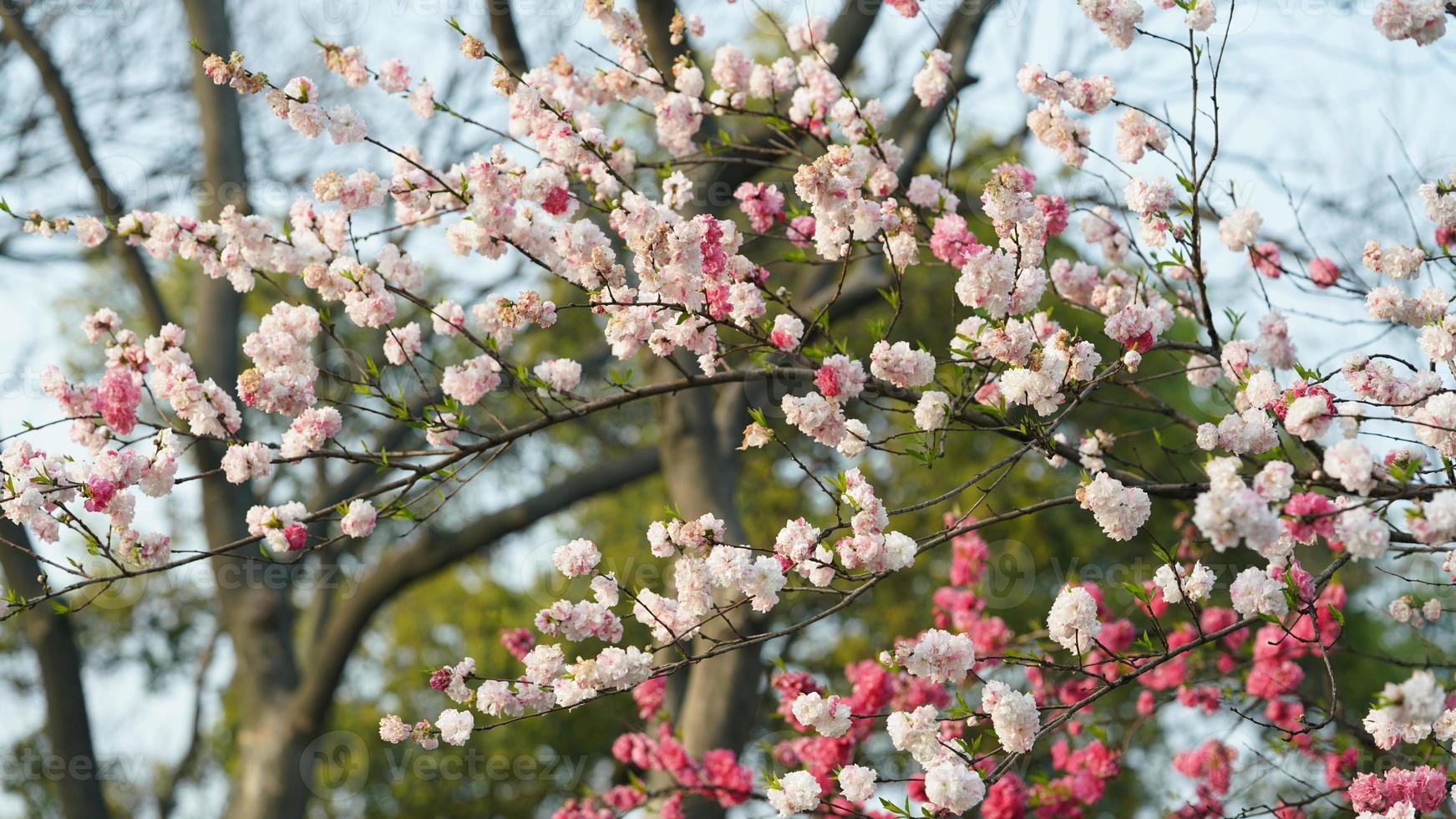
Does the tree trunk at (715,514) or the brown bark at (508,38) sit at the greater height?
the brown bark at (508,38)

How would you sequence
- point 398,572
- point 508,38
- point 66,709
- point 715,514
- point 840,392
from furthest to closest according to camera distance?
point 398,572 → point 66,709 → point 508,38 → point 715,514 → point 840,392

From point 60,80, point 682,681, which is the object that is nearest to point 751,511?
point 682,681

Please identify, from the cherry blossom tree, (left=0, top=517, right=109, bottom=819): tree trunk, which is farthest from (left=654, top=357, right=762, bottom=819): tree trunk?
(left=0, top=517, right=109, bottom=819): tree trunk

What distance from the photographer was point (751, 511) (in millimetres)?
11781

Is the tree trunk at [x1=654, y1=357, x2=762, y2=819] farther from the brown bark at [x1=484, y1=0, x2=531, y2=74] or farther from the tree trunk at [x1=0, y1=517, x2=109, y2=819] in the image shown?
the tree trunk at [x1=0, y1=517, x2=109, y2=819]

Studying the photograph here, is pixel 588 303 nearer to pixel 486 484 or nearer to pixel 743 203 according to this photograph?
pixel 743 203

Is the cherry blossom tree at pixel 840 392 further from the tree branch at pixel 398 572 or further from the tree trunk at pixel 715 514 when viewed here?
the tree branch at pixel 398 572

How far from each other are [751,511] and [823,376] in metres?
9.06

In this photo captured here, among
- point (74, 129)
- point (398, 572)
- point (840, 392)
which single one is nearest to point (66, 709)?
point (398, 572)

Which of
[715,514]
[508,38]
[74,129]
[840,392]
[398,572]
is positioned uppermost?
[74,129]

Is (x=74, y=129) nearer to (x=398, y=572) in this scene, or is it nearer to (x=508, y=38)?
(x=508, y=38)

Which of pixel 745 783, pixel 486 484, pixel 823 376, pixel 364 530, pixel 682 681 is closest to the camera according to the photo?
pixel 823 376

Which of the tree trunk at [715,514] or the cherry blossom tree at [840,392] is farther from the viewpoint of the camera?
the tree trunk at [715,514]

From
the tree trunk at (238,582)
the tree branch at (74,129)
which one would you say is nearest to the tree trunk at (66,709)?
the tree trunk at (238,582)
